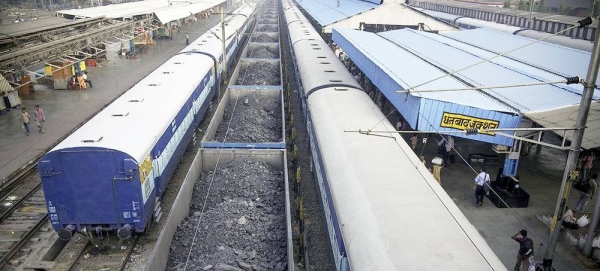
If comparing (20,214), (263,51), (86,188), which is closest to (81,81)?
(263,51)

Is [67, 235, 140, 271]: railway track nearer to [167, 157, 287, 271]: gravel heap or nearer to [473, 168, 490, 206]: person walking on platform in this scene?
[167, 157, 287, 271]: gravel heap

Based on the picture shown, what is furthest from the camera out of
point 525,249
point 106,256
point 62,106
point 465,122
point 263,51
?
point 263,51

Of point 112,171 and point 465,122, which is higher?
point 465,122

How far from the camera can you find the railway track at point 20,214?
38.7 feet

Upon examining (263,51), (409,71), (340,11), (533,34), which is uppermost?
(340,11)

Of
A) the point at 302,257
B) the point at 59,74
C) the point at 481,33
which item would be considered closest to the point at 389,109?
the point at 481,33

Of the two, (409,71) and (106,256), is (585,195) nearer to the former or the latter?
(409,71)

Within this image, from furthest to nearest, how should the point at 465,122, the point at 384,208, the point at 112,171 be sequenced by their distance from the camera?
the point at 465,122, the point at 112,171, the point at 384,208

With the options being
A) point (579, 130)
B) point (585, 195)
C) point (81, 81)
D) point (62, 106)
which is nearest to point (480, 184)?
point (585, 195)

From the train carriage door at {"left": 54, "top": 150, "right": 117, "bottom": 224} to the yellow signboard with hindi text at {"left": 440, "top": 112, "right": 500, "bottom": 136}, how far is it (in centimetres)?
1019

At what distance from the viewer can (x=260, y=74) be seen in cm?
2764

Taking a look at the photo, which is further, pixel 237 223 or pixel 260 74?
pixel 260 74

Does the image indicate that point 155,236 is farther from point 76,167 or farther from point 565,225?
point 565,225

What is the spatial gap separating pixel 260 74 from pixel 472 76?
15.1 meters
